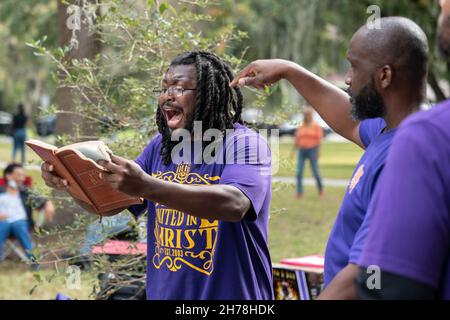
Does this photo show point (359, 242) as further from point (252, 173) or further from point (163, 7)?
point (163, 7)

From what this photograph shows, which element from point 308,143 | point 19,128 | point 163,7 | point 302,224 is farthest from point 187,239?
point 19,128

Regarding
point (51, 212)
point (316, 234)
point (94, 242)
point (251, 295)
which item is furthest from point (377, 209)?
point (316, 234)

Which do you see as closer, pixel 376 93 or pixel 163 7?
pixel 376 93

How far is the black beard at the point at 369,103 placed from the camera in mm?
2520

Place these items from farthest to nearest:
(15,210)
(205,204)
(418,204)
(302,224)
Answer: (302,224), (15,210), (205,204), (418,204)

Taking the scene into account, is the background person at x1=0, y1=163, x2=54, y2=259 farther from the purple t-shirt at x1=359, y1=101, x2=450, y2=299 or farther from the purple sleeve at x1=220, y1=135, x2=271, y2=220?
the purple t-shirt at x1=359, y1=101, x2=450, y2=299

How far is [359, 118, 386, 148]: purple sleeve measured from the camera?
2996mm

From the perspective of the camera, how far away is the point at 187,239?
313 centimetres

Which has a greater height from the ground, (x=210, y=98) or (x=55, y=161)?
(x=210, y=98)

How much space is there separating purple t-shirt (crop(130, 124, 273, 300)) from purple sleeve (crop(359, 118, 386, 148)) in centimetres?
37

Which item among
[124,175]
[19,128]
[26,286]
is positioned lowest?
[19,128]

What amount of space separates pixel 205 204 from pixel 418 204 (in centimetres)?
121

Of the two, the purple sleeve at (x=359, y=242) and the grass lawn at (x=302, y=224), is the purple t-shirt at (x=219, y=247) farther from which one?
the grass lawn at (x=302, y=224)
